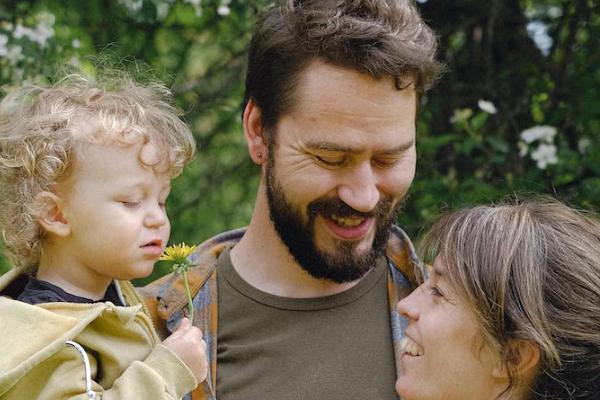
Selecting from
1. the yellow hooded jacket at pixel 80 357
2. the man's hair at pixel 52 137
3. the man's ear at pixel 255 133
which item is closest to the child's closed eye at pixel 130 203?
the man's hair at pixel 52 137

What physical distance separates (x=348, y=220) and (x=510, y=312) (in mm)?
656

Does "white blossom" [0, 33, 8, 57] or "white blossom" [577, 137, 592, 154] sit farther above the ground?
"white blossom" [0, 33, 8, 57]

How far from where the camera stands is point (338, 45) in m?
2.61

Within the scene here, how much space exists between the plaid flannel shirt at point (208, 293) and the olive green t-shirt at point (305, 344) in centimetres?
3

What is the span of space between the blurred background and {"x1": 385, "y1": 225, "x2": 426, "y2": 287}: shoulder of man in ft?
2.66

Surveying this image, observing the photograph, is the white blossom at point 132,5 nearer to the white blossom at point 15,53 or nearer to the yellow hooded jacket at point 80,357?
the white blossom at point 15,53

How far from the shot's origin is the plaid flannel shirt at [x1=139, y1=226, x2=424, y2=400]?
8.41 feet

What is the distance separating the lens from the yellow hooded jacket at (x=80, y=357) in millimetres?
2045

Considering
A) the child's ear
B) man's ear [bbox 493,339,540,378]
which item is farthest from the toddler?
man's ear [bbox 493,339,540,378]

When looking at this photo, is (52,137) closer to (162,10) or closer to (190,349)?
(190,349)

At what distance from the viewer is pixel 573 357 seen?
2.05 metres

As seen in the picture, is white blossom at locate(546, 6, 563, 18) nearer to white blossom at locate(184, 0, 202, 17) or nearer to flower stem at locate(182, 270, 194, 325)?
white blossom at locate(184, 0, 202, 17)

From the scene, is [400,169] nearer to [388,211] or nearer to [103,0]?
[388,211]

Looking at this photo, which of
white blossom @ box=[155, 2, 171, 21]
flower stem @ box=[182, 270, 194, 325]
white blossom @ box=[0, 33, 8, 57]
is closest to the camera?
flower stem @ box=[182, 270, 194, 325]
